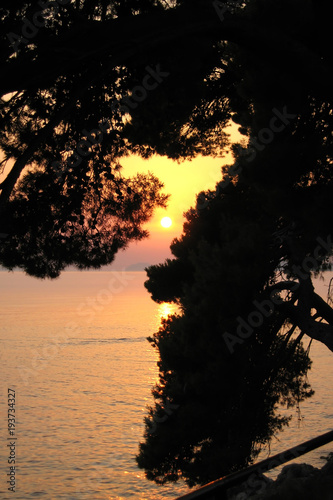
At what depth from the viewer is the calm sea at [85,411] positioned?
22.3 meters

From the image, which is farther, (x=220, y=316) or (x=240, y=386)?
(x=240, y=386)

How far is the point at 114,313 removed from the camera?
83.9m

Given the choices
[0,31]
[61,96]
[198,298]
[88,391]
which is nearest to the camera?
[0,31]

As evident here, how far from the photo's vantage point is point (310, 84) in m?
4.92

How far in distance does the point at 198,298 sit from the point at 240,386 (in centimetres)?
193

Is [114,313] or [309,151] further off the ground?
[114,313]

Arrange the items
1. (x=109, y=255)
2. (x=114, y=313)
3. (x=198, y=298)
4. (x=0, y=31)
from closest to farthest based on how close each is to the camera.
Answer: (x=0, y=31) < (x=109, y=255) < (x=198, y=298) < (x=114, y=313)

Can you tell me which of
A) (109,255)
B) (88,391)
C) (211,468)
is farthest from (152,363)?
(109,255)

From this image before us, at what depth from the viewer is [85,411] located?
32562 millimetres

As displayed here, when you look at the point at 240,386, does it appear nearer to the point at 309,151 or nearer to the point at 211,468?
the point at 211,468

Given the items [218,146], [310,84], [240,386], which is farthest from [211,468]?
[310,84]

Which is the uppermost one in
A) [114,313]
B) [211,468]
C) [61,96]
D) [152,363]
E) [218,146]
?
[114,313]

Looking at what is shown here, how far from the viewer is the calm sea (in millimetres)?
22344

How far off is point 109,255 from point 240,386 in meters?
4.07
